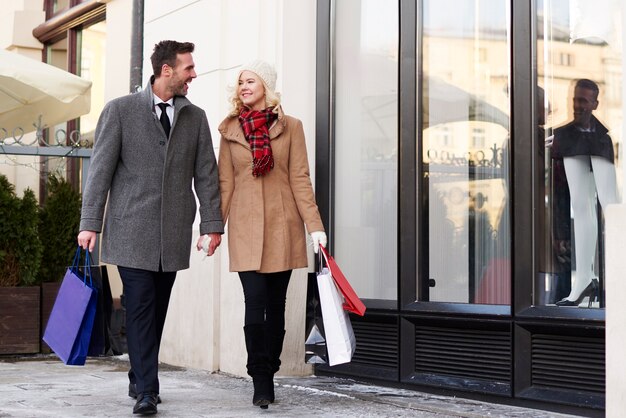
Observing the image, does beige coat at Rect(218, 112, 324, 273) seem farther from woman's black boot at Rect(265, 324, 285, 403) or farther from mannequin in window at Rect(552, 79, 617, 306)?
mannequin in window at Rect(552, 79, 617, 306)

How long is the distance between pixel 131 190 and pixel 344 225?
1966mm

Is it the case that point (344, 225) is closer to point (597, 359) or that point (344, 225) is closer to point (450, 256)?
point (450, 256)

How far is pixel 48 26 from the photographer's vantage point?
39.5 feet

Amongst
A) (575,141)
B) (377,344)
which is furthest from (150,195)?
(575,141)

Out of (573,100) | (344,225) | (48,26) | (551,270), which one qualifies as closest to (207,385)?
(344,225)

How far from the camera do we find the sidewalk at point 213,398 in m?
5.40

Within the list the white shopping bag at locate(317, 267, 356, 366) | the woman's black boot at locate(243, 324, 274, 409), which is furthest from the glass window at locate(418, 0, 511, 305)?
the woman's black boot at locate(243, 324, 274, 409)

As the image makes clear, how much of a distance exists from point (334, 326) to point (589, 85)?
70.6 inches

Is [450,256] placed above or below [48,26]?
below

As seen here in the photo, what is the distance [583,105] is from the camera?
18.6 feet

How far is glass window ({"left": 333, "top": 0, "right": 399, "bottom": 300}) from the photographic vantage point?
680 centimetres

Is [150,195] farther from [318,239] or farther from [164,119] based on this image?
[318,239]

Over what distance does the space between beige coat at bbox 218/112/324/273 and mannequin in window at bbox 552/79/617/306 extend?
1317 millimetres

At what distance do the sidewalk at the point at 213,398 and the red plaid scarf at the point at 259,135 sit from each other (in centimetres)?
123
